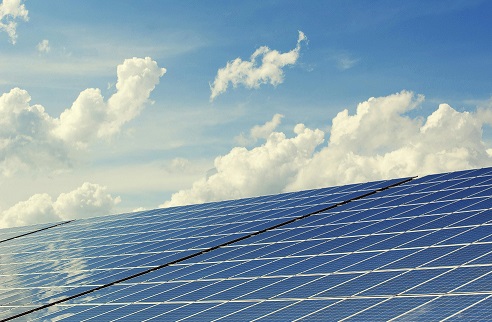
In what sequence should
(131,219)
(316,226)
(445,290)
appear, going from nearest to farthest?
(445,290), (316,226), (131,219)

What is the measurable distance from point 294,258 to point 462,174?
1299cm

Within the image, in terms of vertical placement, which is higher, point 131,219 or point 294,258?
point 131,219

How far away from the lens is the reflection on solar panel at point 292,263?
16453 millimetres

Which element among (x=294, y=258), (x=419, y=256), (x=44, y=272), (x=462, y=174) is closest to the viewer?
(x=419, y=256)

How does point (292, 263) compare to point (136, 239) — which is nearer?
point (292, 263)

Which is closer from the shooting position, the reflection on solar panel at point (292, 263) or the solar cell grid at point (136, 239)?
the reflection on solar panel at point (292, 263)

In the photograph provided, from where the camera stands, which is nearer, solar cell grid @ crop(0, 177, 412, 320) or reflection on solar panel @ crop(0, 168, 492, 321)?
reflection on solar panel @ crop(0, 168, 492, 321)

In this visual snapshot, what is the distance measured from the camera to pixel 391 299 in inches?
623

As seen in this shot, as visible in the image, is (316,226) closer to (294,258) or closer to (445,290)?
(294,258)

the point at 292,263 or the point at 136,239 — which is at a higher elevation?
the point at 136,239

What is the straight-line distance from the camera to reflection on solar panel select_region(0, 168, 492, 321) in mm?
16453

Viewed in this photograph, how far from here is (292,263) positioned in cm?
2133

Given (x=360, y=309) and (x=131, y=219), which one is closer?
(x=360, y=309)

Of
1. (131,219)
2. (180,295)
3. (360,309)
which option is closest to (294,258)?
(180,295)
